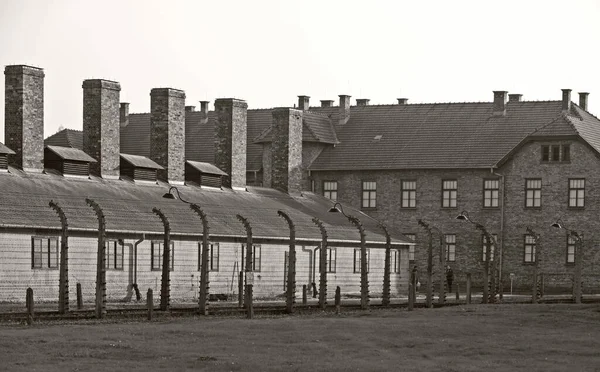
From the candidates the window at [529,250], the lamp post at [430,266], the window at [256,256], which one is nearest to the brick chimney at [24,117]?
the window at [256,256]

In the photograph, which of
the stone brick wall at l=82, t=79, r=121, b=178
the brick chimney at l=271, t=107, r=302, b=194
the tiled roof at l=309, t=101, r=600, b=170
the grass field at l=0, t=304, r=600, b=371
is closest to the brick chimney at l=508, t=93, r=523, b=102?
the tiled roof at l=309, t=101, r=600, b=170

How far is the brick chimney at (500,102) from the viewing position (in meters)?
87.7

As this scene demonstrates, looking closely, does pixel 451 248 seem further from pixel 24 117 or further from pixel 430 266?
pixel 430 266

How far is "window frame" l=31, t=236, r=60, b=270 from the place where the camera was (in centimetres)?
5353

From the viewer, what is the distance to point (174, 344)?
32031 mm

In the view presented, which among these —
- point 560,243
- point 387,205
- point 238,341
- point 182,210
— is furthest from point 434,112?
point 238,341

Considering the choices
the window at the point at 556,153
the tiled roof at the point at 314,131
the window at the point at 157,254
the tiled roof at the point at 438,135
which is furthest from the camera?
the tiled roof at the point at 314,131

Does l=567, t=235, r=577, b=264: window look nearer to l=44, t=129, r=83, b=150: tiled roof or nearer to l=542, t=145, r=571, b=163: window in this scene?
l=542, t=145, r=571, b=163: window

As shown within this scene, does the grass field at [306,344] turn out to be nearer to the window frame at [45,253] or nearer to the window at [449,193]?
the window frame at [45,253]

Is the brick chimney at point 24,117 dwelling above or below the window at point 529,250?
above

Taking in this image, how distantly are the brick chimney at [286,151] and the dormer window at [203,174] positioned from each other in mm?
6888

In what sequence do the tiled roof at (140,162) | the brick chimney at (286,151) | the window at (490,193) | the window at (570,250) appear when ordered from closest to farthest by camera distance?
the tiled roof at (140,162)
the brick chimney at (286,151)
the window at (570,250)
the window at (490,193)

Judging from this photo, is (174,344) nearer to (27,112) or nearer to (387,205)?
(27,112)

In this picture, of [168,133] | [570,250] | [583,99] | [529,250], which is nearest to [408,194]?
[529,250]
